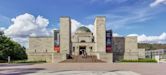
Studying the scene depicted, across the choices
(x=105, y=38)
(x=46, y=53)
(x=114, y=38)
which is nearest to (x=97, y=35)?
(x=105, y=38)

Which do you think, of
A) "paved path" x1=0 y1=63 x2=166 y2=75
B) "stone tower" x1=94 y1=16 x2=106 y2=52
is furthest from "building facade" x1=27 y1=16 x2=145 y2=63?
"paved path" x1=0 y1=63 x2=166 y2=75

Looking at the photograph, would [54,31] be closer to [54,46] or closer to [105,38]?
[54,46]

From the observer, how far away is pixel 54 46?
6619 cm

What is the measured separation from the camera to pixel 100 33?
64375 millimetres

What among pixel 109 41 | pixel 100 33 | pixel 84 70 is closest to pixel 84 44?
pixel 100 33

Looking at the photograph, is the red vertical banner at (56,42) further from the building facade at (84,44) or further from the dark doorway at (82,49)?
the dark doorway at (82,49)

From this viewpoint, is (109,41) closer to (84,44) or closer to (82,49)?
(84,44)

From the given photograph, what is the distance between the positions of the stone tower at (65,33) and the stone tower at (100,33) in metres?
6.72

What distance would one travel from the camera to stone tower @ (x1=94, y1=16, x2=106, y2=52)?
63906 millimetres

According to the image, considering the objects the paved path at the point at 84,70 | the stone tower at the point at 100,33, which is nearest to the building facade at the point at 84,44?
the stone tower at the point at 100,33

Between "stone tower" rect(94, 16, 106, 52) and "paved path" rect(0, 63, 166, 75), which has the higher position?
"stone tower" rect(94, 16, 106, 52)

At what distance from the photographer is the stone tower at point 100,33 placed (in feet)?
210

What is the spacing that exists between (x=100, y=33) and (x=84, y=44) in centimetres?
724

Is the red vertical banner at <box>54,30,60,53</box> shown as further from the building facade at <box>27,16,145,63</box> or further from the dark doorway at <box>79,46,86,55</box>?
the dark doorway at <box>79,46,86,55</box>
